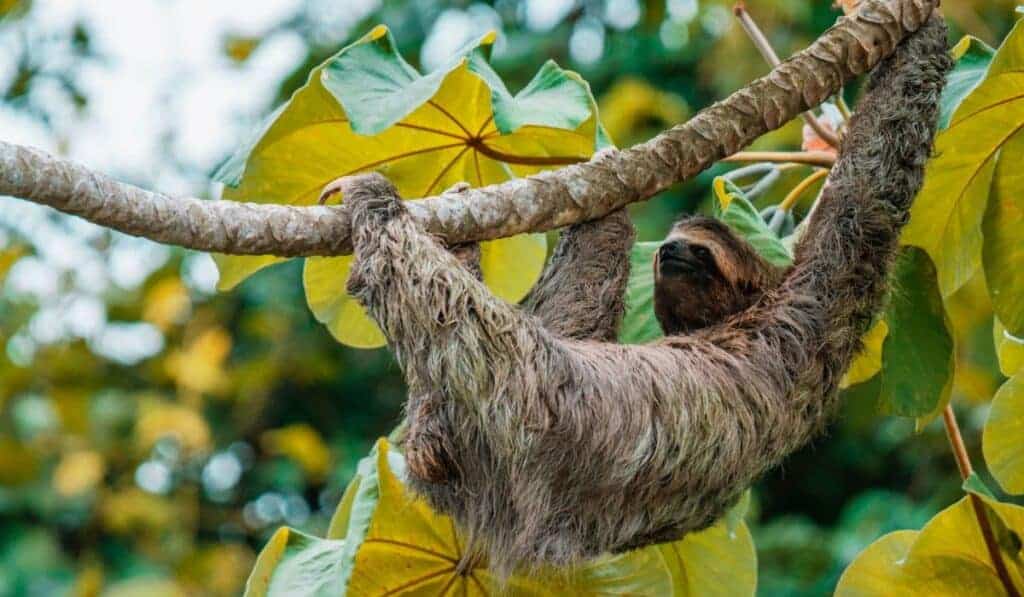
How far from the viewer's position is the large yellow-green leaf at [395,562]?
18.7 feet

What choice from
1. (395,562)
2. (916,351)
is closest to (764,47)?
(916,351)

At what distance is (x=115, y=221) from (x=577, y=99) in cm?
203

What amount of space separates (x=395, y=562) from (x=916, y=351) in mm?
2448

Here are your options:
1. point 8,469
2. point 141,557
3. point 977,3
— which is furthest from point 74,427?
point 977,3

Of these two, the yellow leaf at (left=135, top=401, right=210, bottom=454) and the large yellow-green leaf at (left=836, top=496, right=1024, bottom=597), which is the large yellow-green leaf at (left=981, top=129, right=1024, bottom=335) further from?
the yellow leaf at (left=135, top=401, right=210, bottom=454)

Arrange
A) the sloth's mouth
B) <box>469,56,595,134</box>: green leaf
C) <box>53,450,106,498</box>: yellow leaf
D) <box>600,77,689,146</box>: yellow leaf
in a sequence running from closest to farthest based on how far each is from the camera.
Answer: <box>469,56,595,134</box>: green leaf
the sloth's mouth
<box>53,450,106,498</box>: yellow leaf
<box>600,77,689,146</box>: yellow leaf

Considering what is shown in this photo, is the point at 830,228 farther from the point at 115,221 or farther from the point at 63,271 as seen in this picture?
the point at 63,271

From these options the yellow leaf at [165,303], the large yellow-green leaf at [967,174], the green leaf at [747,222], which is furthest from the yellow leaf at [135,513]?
the large yellow-green leaf at [967,174]

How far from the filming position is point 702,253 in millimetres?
6203

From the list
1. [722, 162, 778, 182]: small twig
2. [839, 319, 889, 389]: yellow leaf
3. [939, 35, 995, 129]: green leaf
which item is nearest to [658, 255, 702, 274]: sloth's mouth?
[722, 162, 778, 182]: small twig

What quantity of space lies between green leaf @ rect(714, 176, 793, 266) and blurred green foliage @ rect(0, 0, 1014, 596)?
6.35 meters

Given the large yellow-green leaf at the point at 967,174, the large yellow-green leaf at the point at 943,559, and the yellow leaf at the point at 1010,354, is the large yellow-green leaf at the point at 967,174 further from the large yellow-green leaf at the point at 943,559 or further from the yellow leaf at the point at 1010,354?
the large yellow-green leaf at the point at 943,559

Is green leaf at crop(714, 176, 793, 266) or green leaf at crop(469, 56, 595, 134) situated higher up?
green leaf at crop(469, 56, 595, 134)

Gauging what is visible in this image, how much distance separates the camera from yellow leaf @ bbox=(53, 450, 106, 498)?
1452 centimetres
